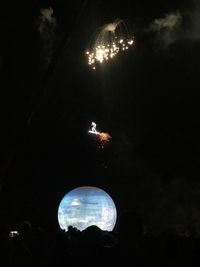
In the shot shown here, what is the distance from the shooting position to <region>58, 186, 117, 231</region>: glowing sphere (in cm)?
1464

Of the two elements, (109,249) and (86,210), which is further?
(86,210)

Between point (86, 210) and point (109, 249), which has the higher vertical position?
point (86, 210)

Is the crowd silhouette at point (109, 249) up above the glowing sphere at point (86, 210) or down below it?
below

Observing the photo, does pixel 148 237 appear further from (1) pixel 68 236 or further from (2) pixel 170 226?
(2) pixel 170 226

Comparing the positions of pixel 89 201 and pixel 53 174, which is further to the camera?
pixel 53 174

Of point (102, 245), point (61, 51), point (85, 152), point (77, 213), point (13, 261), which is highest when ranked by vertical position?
point (85, 152)

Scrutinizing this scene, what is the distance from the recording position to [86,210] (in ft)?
48.1

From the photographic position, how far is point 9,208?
17.1 metres

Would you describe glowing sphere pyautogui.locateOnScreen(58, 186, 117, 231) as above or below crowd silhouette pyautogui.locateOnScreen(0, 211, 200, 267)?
above

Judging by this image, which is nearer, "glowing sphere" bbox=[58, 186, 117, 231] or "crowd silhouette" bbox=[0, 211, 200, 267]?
"crowd silhouette" bbox=[0, 211, 200, 267]

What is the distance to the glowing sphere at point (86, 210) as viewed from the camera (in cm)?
1464

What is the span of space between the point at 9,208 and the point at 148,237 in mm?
12240

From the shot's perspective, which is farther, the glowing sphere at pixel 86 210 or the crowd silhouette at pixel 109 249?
the glowing sphere at pixel 86 210

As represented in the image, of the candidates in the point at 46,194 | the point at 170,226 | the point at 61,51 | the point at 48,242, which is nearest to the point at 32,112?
the point at 61,51
